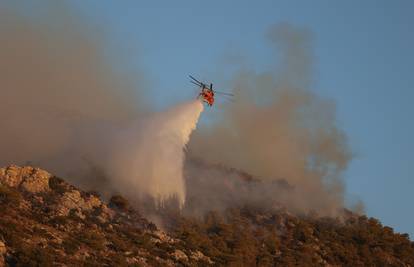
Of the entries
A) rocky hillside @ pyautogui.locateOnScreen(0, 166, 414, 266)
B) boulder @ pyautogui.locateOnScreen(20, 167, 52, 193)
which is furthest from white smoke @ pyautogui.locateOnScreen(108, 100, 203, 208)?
boulder @ pyautogui.locateOnScreen(20, 167, 52, 193)

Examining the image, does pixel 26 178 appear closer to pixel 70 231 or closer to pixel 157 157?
pixel 70 231

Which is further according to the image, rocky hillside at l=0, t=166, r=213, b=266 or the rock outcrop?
the rock outcrop

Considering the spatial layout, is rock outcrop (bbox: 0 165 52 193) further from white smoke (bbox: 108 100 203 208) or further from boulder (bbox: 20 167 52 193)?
white smoke (bbox: 108 100 203 208)

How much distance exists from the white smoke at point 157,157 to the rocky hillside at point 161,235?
28.3 ft

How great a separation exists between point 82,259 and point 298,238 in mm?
53365


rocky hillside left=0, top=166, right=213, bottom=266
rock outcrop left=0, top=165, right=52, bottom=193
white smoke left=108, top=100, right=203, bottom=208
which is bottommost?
rocky hillside left=0, top=166, right=213, bottom=266

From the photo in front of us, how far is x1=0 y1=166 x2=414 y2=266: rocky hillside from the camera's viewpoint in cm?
8891

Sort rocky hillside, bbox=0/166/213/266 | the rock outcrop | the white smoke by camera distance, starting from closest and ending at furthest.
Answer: rocky hillside, bbox=0/166/213/266 < the rock outcrop < the white smoke

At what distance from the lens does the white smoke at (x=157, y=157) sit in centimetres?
13300

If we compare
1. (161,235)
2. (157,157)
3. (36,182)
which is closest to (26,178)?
(36,182)

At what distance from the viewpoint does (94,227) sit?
10006cm

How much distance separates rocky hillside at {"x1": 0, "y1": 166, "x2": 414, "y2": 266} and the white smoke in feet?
28.3

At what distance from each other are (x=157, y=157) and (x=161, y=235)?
32352 millimetres

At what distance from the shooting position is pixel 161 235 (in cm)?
10762
